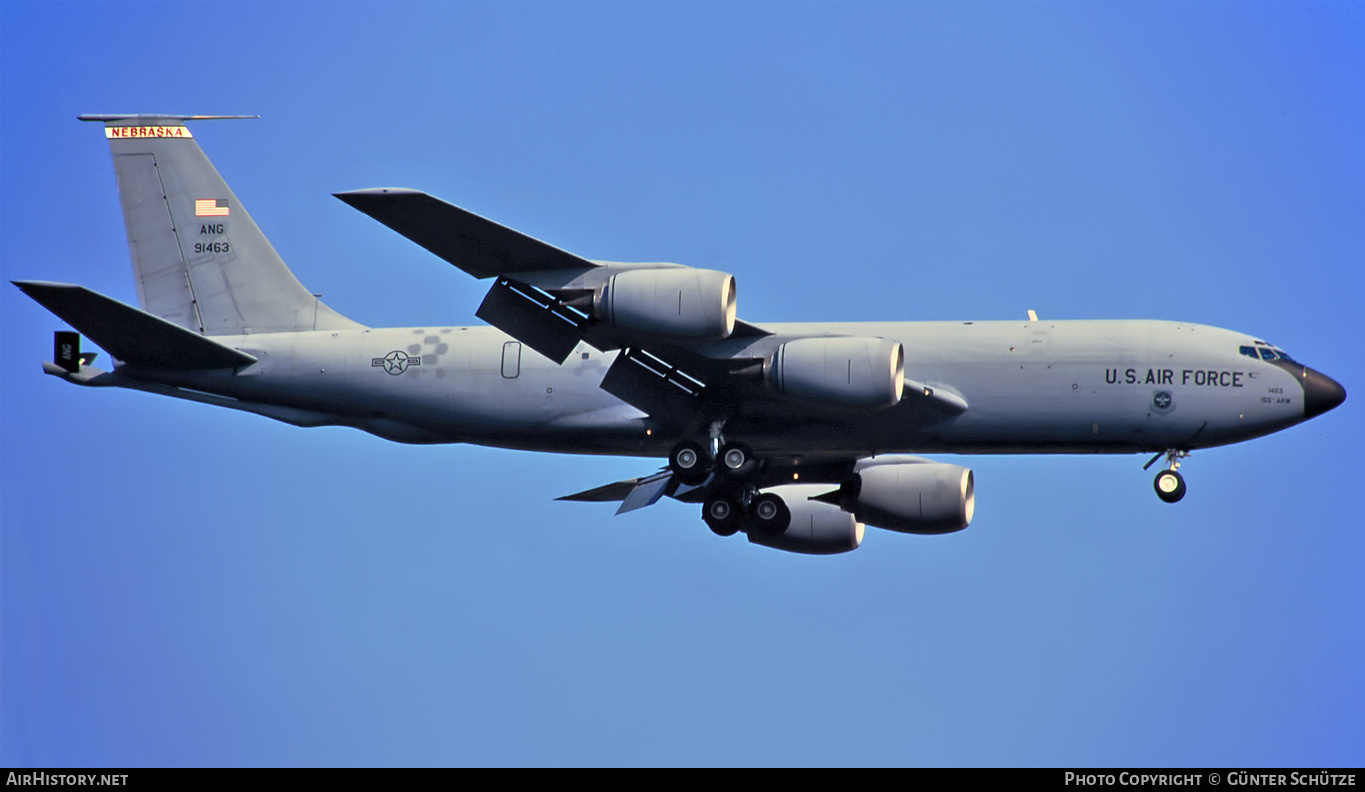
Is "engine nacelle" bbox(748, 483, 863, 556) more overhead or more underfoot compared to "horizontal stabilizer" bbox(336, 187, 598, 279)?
more underfoot

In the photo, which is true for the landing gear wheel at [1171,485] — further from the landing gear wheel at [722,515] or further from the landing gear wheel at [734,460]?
the landing gear wheel at [722,515]

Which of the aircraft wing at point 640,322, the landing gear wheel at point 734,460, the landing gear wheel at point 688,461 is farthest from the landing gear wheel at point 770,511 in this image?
the aircraft wing at point 640,322

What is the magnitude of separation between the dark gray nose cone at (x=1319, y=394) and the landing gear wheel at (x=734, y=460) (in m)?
12.0

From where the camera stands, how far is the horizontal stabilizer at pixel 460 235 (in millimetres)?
33000

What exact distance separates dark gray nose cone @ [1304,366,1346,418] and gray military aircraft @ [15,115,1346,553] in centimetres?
5

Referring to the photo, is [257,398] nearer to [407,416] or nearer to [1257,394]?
[407,416]

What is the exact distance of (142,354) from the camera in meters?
39.3

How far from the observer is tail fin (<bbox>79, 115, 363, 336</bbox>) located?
138 feet

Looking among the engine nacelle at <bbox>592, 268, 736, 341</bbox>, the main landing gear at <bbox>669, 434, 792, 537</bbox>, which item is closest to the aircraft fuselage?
the main landing gear at <bbox>669, 434, 792, 537</bbox>

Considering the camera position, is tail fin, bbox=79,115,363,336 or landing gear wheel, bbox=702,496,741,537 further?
tail fin, bbox=79,115,363,336

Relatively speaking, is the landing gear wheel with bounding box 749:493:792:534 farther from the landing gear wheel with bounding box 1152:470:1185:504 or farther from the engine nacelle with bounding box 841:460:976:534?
the landing gear wheel with bounding box 1152:470:1185:504

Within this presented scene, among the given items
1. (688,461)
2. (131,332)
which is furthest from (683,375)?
(131,332)

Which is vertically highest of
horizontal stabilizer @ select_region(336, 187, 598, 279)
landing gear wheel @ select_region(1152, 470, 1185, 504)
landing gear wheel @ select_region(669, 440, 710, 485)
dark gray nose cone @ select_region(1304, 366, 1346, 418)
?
horizontal stabilizer @ select_region(336, 187, 598, 279)
